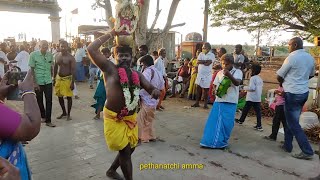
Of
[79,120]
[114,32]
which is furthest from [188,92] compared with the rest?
[114,32]

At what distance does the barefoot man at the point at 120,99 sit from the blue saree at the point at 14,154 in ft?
4.93

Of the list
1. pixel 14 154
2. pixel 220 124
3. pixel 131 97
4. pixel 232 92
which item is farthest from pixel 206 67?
pixel 14 154

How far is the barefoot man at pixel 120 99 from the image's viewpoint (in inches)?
128

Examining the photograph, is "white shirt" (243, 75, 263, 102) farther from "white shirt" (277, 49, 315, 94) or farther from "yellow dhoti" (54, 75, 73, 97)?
"yellow dhoti" (54, 75, 73, 97)

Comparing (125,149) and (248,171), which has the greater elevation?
(125,149)

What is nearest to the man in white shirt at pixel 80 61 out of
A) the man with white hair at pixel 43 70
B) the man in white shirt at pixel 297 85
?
the man with white hair at pixel 43 70

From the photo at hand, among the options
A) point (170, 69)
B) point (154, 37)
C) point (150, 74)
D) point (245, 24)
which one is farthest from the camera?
point (245, 24)

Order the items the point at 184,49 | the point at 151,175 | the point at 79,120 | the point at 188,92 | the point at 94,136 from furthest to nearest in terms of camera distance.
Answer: the point at 184,49 → the point at 188,92 → the point at 79,120 → the point at 94,136 → the point at 151,175

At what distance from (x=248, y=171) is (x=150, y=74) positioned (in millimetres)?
2274

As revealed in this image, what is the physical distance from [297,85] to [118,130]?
286 cm

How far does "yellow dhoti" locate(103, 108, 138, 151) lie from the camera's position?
326cm

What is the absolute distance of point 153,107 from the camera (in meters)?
5.26

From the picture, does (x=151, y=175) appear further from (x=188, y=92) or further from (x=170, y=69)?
(x=170, y=69)

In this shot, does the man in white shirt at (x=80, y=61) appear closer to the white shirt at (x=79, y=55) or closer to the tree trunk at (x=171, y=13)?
the white shirt at (x=79, y=55)
